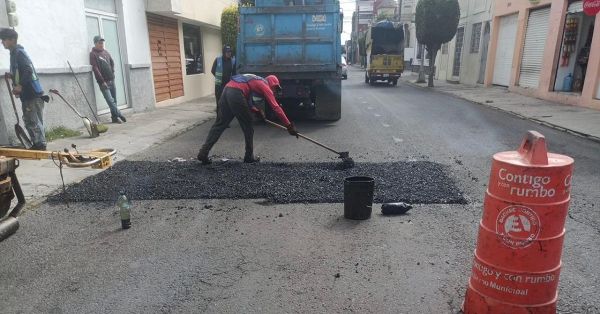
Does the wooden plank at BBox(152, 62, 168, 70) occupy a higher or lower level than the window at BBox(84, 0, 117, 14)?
lower

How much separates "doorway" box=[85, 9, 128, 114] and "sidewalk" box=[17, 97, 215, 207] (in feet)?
2.00

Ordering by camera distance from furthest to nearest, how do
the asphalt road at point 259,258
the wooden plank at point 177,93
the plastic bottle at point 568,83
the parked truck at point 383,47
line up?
the parked truck at point 383,47
the wooden plank at point 177,93
the plastic bottle at point 568,83
the asphalt road at point 259,258

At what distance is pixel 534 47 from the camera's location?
16.4 m

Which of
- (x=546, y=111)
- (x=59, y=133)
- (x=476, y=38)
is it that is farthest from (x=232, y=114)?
(x=476, y=38)

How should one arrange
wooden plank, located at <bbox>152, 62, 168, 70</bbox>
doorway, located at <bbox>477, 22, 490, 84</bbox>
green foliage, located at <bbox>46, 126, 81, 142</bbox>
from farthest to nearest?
doorway, located at <bbox>477, 22, 490, 84</bbox> < wooden plank, located at <bbox>152, 62, 168, 70</bbox> < green foliage, located at <bbox>46, 126, 81, 142</bbox>

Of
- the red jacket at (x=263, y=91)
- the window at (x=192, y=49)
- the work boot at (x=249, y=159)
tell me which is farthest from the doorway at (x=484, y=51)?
the work boot at (x=249, y=159)

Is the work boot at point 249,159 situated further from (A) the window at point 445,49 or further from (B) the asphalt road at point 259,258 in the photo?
(A) the window at point 445,49

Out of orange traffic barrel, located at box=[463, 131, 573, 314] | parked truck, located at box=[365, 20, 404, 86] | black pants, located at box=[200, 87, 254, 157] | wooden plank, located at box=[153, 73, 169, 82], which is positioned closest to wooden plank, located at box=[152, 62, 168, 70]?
wooden plank, located at box=[153, 73, 169, 82]

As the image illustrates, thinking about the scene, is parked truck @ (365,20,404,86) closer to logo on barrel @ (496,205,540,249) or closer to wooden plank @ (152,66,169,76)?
wooden plank @ (152,66,169,76)

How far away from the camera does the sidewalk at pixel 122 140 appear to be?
5.60 metres

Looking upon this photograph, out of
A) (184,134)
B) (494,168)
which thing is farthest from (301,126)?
(494,168)

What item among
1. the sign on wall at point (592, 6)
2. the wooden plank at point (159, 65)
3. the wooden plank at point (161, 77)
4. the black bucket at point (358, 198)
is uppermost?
the sign on wall at point (592, 6)

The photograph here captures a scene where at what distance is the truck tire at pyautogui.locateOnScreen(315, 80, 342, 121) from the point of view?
10078mm

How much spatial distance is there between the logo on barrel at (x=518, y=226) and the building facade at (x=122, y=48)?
25.7 ft
